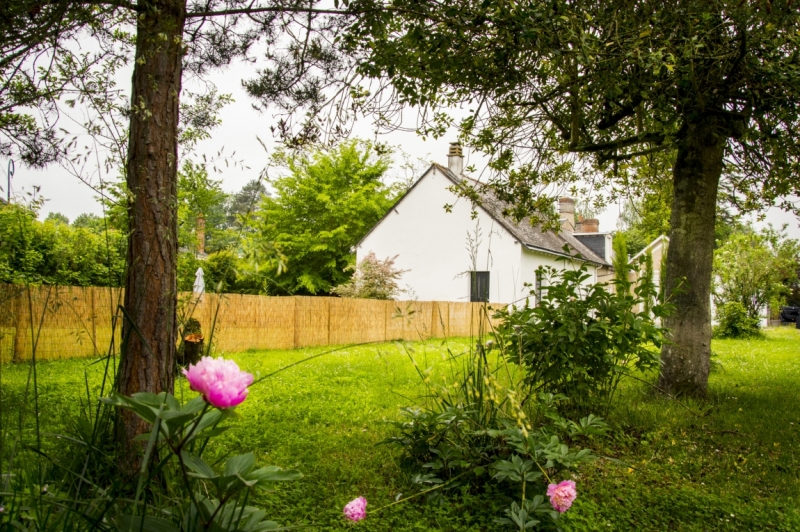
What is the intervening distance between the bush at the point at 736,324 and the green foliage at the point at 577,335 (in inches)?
565

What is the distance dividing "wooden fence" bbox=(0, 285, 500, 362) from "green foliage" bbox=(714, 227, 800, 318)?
8.79 meters

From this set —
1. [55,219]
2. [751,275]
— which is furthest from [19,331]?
[751,275]

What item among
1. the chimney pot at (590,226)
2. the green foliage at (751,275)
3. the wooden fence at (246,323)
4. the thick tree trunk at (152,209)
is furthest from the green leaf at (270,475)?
the chimney pot at (590,226)

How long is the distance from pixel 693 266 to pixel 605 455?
2.35 meters

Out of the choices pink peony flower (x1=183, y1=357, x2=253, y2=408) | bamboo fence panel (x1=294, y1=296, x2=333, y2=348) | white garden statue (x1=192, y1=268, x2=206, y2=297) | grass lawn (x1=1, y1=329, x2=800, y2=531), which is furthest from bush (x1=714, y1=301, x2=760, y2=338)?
pink peony flower (x1=183, y1=357, x2=253, y2=408)

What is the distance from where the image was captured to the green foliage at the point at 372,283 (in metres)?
17.8

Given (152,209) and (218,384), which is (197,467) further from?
(152,209)

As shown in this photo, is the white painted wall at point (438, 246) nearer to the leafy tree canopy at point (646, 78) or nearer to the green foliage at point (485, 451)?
the leafy tree canopy at point (646, 78)

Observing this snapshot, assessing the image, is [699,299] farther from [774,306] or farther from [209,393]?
[774,306]

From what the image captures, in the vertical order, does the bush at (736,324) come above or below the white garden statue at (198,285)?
below

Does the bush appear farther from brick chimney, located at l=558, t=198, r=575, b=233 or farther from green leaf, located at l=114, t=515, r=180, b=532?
green leaf, located at l=114, t=515, r=180, b=532

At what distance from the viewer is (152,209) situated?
2.63 meters

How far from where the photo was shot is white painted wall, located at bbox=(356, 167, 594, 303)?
19078 mm

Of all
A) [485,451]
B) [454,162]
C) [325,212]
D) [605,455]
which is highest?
[454,162]
